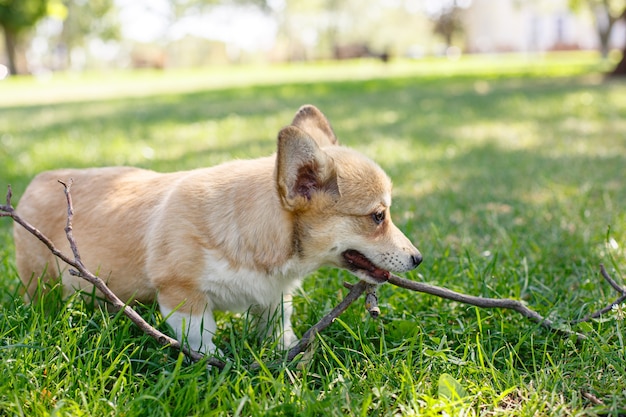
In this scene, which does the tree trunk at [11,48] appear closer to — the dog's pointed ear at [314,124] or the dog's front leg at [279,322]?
the dog's pointed ear at [314,124]

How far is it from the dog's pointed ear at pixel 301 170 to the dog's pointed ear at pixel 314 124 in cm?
50

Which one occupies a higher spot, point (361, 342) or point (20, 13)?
point (20, 13)

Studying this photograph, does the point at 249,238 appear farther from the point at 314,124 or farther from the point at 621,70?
the point at 621,70

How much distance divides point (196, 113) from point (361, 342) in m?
9.96

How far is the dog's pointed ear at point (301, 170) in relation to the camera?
2344mm

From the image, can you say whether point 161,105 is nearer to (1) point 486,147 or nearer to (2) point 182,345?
(1) point 486,147

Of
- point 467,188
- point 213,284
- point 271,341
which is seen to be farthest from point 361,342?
point 467,188

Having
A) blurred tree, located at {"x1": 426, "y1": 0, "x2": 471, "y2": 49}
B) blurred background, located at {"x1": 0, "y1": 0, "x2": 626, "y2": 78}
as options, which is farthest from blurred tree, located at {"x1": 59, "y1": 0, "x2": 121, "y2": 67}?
blurred tree, located at {"x1": 426, "y1": 0, "x2": 471, "y2": 49}

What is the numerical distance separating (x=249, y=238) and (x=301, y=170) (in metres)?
0.35

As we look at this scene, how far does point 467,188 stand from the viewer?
5.48 m

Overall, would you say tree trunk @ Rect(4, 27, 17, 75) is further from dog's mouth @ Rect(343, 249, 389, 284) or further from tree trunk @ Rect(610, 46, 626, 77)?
dog's mouth @ Rect(343, 249, 389, 284)

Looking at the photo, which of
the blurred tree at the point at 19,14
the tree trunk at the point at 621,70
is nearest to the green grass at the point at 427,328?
the tree trunk at the point at 621,70

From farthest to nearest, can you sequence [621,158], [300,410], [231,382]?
[621,158], [231,382], [300,410]

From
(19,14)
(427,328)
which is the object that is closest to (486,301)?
(427,328)
